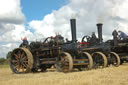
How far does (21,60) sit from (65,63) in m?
3.10

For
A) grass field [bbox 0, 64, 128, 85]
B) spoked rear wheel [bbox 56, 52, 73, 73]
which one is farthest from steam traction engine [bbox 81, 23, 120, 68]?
grass field [bbox 0, 64, 128, 85]

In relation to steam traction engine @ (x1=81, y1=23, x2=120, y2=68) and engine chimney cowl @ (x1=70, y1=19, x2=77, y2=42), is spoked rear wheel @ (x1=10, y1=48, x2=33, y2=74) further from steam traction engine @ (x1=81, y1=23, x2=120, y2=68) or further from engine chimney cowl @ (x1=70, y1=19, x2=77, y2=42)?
steam traction engine @ (x1=81, y1=23, x2=120, y2=68)

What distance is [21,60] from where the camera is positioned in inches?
469

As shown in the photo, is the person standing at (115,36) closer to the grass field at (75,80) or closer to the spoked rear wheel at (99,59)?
the spoked rear wheel at (99,59)

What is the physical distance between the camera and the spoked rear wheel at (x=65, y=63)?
9.98 metres

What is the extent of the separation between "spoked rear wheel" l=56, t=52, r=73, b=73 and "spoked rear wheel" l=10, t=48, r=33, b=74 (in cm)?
179

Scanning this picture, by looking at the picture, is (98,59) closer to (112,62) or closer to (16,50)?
(112,62)

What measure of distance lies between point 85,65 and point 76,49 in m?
1.39

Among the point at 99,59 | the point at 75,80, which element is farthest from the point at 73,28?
the point at 75,80

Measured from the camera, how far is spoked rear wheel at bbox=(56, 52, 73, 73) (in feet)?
32.8

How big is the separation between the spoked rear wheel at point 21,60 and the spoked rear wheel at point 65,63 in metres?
1.79

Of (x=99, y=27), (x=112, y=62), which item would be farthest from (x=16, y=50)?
(x=99, y=27)

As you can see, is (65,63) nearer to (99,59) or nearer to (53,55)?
(53,55)

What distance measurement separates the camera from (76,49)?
37.7 feet
